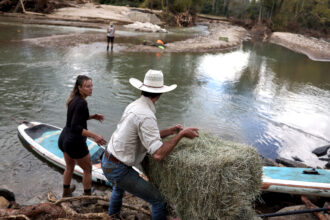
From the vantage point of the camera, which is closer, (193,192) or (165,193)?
(193,192)

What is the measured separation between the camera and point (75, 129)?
13.9ft

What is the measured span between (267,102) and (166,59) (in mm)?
8991

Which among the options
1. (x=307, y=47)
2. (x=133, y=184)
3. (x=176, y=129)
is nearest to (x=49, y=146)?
(x=133, y=184)

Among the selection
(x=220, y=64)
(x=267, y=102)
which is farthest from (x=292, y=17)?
(x=267, y=102)

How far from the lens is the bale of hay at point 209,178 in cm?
304

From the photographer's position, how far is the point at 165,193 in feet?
11.4

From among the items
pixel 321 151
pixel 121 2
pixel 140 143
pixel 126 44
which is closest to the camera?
pixel 140 143

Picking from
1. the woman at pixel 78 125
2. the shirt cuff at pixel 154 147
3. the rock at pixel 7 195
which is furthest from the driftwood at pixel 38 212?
the shirt cuff at pixel 154 147

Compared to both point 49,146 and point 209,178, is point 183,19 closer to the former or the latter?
point 49,146

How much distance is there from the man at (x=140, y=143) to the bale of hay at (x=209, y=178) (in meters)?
0.20

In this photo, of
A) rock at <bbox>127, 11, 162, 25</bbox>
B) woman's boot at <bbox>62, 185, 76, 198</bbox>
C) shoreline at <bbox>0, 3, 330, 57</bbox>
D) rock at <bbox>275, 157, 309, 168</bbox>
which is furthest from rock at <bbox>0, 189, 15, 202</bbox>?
Answer: rock at <bbox>127, 11, 162, 25</bbox>

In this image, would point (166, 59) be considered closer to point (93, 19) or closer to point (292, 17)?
point (93, 19)

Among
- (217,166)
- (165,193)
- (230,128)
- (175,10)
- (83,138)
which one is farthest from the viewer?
(175,10)

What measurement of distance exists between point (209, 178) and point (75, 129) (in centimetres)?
220
